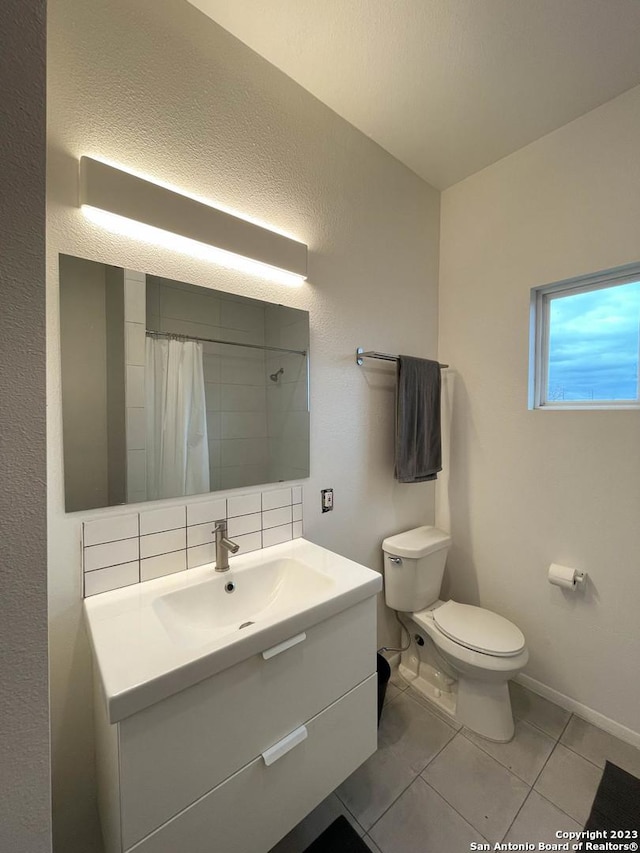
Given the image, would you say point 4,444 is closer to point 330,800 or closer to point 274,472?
point 274,472

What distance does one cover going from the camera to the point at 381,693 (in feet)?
4.92

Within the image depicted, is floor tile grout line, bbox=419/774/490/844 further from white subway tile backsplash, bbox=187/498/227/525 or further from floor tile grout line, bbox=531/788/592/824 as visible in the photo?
white subway tile backsplash, bbox=187/498/227/525

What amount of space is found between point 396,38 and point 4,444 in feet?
5.72

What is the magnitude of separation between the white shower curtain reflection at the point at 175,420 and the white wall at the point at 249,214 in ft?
0.77

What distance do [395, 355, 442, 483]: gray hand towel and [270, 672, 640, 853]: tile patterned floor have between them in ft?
3.63

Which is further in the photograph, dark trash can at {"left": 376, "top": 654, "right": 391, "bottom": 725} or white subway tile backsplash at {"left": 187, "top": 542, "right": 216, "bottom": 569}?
dark trash can at {"left": 376, "top": 654, "right": 391, "bottom": 725}

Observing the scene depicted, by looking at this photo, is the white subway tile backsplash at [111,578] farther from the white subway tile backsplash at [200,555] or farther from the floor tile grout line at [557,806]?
the floor tile grout line at [557,806]

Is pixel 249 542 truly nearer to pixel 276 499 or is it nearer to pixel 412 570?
pixel 276 499

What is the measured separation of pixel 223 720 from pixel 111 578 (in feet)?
1.67

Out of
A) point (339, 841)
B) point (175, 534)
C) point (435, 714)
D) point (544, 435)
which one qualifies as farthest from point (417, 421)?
point (339, 841)

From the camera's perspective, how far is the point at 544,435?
5.61 ft

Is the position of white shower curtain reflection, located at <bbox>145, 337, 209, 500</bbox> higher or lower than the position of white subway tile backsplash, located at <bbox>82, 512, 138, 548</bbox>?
higher

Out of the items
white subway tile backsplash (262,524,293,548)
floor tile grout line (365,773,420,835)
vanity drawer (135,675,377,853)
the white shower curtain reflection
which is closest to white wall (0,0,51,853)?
vanity drawer (135,675,377,853)

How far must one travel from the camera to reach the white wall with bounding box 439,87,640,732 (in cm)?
149
